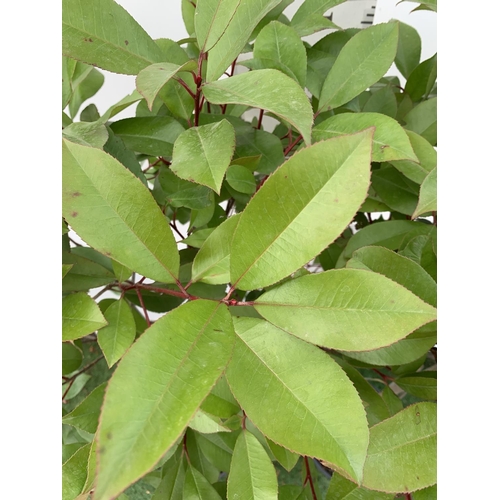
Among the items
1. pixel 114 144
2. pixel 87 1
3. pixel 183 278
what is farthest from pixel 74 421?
pixel 87 1

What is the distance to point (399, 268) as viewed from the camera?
440mm

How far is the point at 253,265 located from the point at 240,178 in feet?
0.51

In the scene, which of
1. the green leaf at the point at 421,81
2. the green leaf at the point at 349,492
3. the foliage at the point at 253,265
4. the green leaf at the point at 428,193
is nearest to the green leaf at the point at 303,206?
the foliage at the point at 253,265

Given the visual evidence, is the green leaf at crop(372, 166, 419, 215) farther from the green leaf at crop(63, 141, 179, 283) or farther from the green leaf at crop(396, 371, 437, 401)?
the green leaf at crop(63, 141, 179, 283)

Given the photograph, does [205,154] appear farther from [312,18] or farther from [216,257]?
[312,18]

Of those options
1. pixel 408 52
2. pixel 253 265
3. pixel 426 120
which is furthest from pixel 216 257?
pixel 408 52

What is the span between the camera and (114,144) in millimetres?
449

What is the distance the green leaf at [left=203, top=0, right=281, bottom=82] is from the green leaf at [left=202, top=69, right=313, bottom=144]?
0.09 ft

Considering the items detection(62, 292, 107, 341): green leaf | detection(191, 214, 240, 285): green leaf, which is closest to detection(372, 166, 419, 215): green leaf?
detection(191, 214, 240, 285): green leaf

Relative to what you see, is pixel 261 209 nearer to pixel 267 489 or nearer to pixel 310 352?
pixel 310 352

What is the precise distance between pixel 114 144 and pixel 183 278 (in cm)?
18

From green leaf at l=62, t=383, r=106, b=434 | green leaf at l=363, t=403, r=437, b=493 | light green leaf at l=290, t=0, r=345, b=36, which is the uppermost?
light green leaf at l=290, t=0, r=345, b=36

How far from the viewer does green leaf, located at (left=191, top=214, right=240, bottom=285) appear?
0.42 meters
